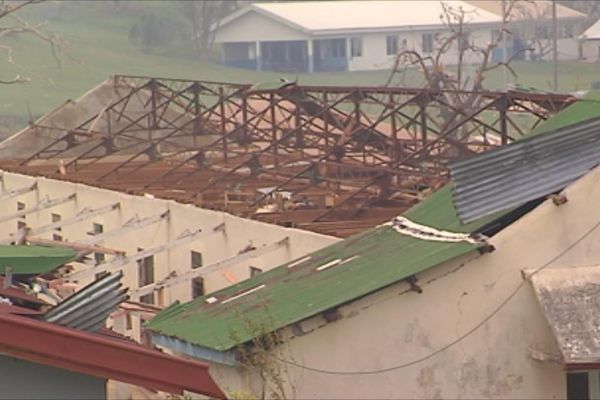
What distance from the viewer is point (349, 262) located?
18.6 metres

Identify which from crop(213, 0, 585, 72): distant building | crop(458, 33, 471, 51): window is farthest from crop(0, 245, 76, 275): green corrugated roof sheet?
crop(213, 0, 585, 72): distant building

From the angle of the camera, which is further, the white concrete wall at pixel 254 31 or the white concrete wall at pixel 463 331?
the white concrete wall at pixel 254 31

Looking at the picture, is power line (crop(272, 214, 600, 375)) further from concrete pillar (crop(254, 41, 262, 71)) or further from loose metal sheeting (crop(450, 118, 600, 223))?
concrete pillar (crop(254, 41, 262, 71))

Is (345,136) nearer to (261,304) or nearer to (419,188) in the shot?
(419,188)

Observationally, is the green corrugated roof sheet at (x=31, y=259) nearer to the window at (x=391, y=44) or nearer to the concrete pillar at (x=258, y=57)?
the window at (x=391, y=44)

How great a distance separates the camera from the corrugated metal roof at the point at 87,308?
12.0 meters

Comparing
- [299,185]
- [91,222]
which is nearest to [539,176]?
[299,185]

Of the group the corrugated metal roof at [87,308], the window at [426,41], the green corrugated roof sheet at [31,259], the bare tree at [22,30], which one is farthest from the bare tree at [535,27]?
the corrugated metal roof at [87,308]

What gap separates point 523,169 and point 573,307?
5.88ft

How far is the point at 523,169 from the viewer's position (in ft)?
59.4

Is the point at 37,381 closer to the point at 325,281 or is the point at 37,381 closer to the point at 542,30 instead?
the point at 325,281

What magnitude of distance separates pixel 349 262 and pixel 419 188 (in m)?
9.13

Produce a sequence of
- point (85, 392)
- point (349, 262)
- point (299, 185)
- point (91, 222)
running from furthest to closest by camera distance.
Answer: point (91, 222), point (299, 185), point (349, 262), point (85, 392)

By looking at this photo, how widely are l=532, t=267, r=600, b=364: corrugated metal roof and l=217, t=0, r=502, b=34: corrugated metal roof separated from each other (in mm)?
59443
